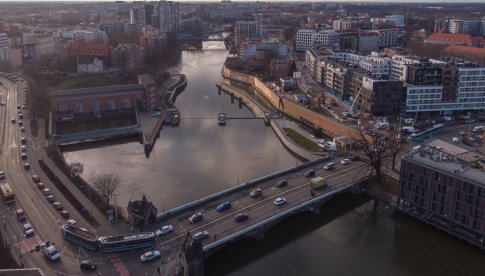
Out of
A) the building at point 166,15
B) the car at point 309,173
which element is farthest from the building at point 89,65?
the building at point 166,15

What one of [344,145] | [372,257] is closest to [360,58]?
[344,145]

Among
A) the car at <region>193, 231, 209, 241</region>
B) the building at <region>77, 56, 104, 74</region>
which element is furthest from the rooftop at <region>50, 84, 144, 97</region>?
the car at <region>193, 231, 209, 241</region>

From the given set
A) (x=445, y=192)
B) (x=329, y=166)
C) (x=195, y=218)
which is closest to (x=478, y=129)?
(x=329, y=166)

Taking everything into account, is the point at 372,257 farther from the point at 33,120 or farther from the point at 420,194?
the point at 33,120

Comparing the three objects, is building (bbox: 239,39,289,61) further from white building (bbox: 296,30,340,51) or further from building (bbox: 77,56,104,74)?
building (bbox: 77,56,104,74)

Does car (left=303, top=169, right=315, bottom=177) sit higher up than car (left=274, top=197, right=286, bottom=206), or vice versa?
car (left=303, top=169, right=315, bottom=177)

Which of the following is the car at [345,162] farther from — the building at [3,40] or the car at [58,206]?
the building at [3,40]
